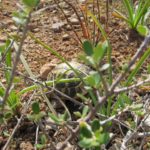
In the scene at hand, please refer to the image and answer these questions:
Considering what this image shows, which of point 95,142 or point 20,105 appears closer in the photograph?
point 95,142

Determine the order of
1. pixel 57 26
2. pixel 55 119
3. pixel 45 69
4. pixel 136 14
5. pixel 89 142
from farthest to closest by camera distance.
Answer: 1. pixel 57 26
2. pixel 136 14
3. pixel 45 69
4. pixel 55 119
5. pixel 89 142

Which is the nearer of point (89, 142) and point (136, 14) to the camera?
point (89, 142)

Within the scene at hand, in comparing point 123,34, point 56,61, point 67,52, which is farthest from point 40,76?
point 123,34

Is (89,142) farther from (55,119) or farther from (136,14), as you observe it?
(136,14)

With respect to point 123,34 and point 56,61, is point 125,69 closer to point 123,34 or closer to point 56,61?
point 56,61

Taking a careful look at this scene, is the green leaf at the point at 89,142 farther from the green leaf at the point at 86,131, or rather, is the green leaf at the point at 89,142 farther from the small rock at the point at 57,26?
the small rock at the point at 57,26

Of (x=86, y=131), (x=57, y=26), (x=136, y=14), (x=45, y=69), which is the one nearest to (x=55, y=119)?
(x=86, y=131)

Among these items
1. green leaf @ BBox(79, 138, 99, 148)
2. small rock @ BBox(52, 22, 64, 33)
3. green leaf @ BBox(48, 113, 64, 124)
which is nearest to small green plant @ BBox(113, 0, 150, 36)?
small rock @ BBox(52, 22, 64, 33)

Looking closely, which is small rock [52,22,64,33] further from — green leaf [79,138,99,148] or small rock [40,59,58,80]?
green leaf [79,138,99,148]

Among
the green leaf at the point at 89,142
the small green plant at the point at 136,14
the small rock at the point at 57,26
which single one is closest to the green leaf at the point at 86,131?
the green leaf at the point at 89,142

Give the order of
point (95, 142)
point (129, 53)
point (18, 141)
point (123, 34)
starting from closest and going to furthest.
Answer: point (95, 142) → point (18, 141) → point (129, 53) → point (123, 34)

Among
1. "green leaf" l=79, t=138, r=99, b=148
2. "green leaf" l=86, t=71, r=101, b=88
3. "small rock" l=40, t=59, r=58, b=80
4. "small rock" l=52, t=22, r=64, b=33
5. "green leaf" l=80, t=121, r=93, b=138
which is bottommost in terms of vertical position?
"small rock" l=40, t=59, r=58, b=80
